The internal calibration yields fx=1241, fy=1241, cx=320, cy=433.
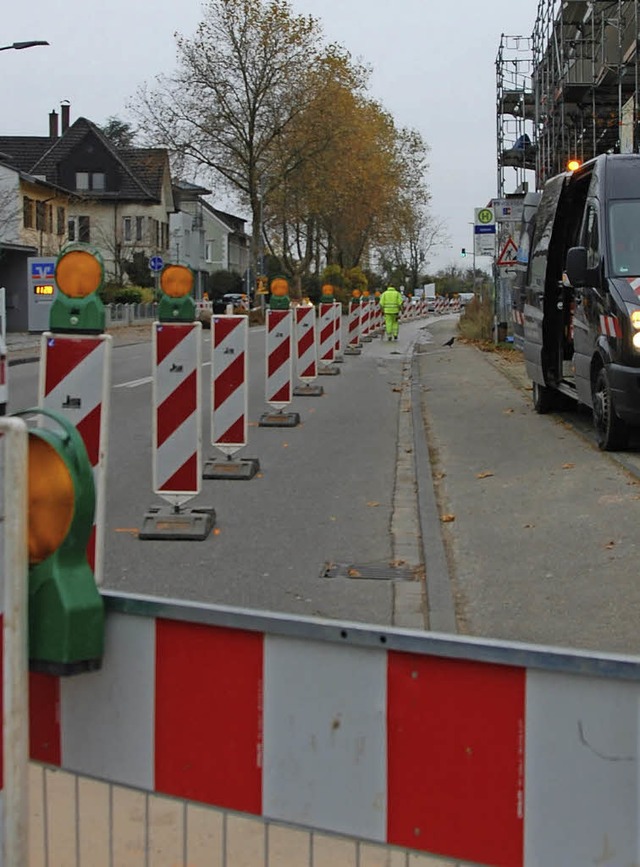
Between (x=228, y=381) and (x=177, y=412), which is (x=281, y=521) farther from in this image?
(x=228, y=381)

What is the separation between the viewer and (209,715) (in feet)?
7.95

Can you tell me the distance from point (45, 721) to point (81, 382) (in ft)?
13.4

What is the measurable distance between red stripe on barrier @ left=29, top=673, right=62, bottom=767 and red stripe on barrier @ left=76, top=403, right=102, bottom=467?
4014 mm

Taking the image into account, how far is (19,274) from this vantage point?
52.2 m

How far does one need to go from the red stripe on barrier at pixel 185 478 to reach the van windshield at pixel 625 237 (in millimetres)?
5072

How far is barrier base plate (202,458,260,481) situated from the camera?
37.2 ft

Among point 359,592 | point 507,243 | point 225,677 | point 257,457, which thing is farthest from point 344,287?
point 225,677

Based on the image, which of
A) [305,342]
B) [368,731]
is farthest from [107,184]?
[368,731]

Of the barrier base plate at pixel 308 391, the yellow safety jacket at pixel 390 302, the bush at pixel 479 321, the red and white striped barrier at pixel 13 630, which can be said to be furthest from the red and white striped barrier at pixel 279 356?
the yellow safety jacket at pixel 390 302

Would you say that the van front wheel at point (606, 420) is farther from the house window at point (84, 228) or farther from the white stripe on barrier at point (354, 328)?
the house window at point (84, 228)

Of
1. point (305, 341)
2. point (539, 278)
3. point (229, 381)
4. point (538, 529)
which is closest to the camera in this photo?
point (538, 529)

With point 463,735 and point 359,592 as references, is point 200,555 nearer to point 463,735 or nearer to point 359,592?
point 359,592

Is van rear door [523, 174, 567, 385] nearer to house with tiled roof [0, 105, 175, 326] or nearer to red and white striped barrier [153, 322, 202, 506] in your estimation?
red and white striped barrier [153, 322, 202, 506]

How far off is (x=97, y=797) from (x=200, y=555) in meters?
5.69
